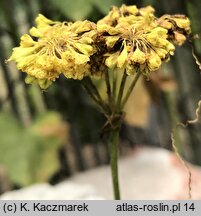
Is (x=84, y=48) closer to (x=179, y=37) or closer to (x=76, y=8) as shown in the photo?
(x=179, y=37)

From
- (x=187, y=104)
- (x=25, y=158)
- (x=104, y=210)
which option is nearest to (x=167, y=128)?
(x=187, y=104)

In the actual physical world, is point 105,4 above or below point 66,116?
above

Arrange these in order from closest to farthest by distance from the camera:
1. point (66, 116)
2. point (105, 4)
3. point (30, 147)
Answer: point (105, 4) → point (30, 147) → point (66, 116)

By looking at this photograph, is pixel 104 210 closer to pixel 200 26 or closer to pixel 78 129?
pixel 200 26

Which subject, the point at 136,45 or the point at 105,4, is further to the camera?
the point at 105,4

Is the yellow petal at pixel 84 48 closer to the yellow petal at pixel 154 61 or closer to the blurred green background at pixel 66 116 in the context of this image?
the yellow petal at pixel 154 61

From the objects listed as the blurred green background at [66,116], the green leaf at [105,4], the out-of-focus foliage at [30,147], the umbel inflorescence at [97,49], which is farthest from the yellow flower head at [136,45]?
the out-of-focus foliage at [30,147]

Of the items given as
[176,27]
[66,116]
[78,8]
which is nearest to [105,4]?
[78,8]
